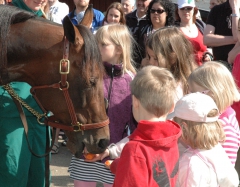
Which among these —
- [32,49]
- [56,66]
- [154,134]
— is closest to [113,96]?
[56,66]

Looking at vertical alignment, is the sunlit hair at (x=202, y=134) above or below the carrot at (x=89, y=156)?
above

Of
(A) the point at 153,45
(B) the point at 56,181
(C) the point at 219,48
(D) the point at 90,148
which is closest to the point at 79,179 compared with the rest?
(D) the point at 90,148

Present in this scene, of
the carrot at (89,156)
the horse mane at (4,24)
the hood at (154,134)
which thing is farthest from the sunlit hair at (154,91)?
the horse mane at (4,24)

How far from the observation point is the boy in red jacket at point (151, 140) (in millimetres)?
2477

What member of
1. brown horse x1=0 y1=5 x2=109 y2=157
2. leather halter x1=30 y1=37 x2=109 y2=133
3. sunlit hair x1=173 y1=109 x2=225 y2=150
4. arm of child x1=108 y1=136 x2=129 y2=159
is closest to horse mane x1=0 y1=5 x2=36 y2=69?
brown horse x1=0 y1=5 x2=109 y2=157

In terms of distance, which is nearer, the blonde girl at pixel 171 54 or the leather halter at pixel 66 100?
the leather halter at pixel 66 100

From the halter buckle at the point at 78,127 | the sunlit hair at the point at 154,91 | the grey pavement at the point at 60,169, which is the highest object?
the sunlit hair at the point at 154,91

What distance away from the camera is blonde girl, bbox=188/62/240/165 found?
334 cm

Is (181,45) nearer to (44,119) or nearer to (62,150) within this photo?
(44,119)

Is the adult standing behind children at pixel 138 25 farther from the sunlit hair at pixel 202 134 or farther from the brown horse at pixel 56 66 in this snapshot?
the sunlit hair at pixel 202 134

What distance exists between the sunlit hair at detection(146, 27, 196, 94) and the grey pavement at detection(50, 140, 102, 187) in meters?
2.21

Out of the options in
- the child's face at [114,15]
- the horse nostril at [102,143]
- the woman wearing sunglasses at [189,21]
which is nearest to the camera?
the horse nostril at [102,143]

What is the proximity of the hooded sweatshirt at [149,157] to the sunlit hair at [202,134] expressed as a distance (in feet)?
0.80

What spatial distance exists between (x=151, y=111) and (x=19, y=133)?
53.5 inches
